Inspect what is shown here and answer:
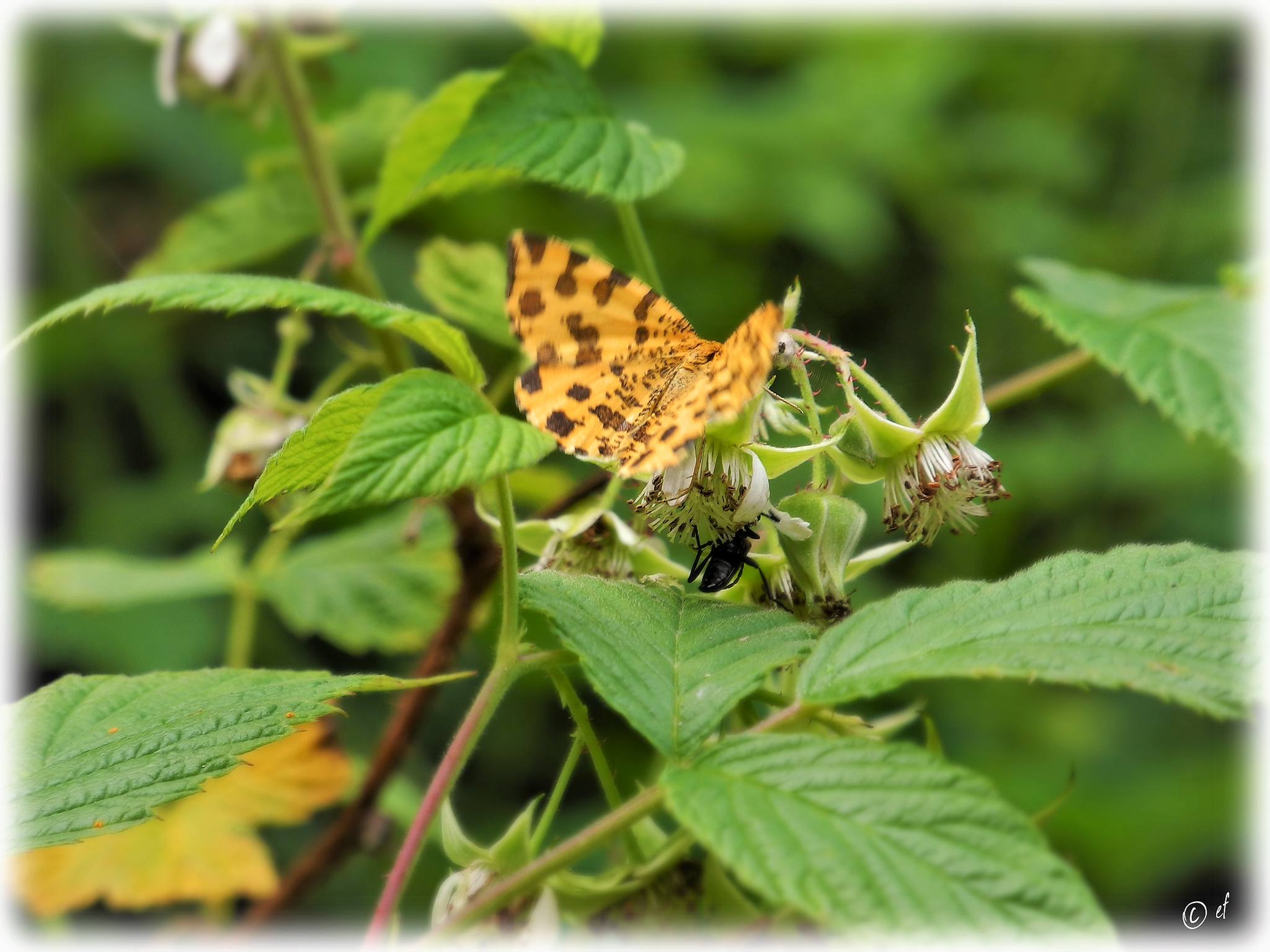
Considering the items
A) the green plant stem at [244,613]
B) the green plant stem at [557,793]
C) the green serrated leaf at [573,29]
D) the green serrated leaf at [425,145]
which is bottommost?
the green plant stem at [244,613]

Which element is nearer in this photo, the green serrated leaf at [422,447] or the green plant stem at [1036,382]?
the green serrated leaf at [422,447]

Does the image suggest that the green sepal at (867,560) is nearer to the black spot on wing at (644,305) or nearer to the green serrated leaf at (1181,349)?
the black spot on wing at (644,305)

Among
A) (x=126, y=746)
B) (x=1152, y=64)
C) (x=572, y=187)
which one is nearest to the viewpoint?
(x=126, y=746)

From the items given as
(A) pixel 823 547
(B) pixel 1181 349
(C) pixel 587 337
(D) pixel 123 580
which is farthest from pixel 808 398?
(D) pixel 123 580

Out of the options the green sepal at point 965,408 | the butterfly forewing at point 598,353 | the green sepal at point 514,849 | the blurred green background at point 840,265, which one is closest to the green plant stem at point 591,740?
the green sepal at point 514,849

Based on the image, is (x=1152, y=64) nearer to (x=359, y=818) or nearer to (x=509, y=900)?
(x=359, y=818)

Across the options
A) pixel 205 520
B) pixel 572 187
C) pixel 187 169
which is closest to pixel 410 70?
pixel 187 169

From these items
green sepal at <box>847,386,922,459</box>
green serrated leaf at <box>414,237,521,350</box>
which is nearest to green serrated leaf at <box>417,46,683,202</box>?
green serrated leaf at <box>414,237,521,350</box>

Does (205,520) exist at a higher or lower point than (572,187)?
lower
